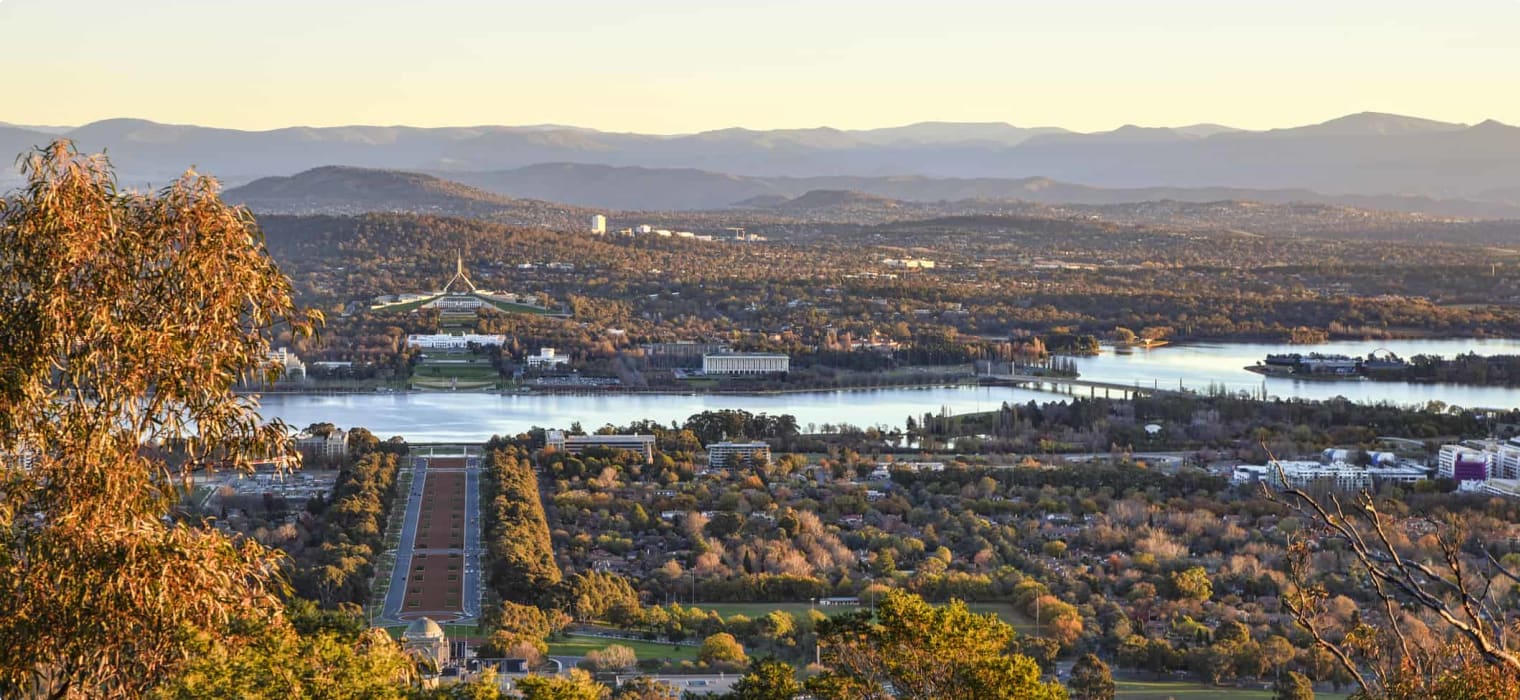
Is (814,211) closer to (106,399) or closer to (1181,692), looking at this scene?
(1181,692)

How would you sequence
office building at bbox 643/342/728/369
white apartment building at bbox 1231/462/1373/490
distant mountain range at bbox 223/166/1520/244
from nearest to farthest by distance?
white apartment building at bbox 1231/462/1373/490 < office building at bbox 643/342/728/369 < distant mountain range at bbox 223/166/1520/244

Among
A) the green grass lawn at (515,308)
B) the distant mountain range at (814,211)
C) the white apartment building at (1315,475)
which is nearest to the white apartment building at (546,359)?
the green grass lawn at (515,308)

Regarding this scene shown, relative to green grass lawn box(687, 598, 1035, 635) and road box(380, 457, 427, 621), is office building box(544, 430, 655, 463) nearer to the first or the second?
road box(380, 457, 427, 621)

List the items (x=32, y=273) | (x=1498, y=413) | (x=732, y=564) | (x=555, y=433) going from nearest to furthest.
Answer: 1. (x=32, y=273)
2. (x=732, y=564)
3. (x=555, y=433)
4. (x=1498, y=413)

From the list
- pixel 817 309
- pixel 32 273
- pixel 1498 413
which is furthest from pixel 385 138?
pixel 32 273

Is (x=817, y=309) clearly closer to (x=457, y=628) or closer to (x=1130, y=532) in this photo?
(x=1130, y=532)

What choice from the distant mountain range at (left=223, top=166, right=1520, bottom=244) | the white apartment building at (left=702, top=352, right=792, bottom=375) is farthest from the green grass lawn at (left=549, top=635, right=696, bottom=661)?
the distant mountain range at (left=223, top=166, right=1520, bottom=244)

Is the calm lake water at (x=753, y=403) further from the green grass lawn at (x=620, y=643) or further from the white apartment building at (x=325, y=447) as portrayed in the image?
the green grass lawn at (x=620, y=643)
